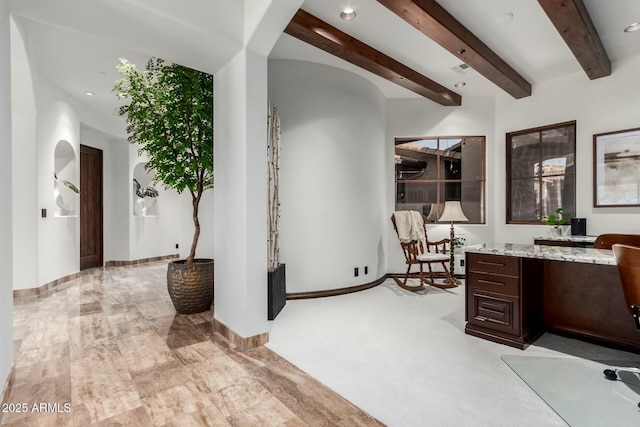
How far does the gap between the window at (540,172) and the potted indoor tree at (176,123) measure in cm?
452

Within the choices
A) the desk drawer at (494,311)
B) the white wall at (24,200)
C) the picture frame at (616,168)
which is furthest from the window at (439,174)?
the white wall at (24,200)

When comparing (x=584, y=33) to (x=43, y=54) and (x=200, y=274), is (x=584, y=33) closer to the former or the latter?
(x=200, y=274)

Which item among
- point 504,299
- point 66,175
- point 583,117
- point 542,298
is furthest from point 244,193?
point 583,117

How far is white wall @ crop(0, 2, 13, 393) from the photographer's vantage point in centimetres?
186

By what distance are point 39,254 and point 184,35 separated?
3.87 metres

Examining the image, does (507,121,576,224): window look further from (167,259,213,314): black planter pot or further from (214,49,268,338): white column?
(167,259,213,314): black planter pot

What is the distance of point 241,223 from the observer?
2.57 m

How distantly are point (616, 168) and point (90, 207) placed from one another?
8.46m

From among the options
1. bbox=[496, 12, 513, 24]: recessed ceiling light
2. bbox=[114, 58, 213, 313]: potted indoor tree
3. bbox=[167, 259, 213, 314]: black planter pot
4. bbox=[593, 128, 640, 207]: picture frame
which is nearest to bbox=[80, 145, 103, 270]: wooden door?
bbox=[114, 58, 213, 313]: potted indoor tree

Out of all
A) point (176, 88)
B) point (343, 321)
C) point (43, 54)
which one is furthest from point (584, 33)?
point (43, 54)

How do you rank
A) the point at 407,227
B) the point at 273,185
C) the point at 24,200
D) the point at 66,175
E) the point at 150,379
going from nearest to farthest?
the point at 150,379
the point at 273,185
the point at 24,200
the point at 407,227
the point at 66,175

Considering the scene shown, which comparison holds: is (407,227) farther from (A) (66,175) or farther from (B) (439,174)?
(A) (66,175)

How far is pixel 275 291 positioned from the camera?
313cm

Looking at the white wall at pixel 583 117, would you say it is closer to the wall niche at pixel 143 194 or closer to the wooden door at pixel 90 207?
the wall niche at pixel 143 194
